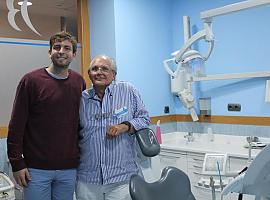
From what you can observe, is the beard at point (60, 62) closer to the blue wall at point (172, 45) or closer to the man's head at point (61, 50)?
the man's head at point (61, 50)

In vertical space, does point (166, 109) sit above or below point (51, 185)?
above

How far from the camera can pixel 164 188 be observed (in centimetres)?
162

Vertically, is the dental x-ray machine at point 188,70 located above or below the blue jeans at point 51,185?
above

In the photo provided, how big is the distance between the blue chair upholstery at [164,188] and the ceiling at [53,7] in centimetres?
229

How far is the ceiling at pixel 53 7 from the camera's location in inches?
130

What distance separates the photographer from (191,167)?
3.20m

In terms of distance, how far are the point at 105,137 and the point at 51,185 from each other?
44cm

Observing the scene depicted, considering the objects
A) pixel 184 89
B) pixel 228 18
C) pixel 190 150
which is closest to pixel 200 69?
pixel 184 89

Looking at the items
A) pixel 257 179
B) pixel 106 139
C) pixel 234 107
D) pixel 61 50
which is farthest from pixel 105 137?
pixel 234 107

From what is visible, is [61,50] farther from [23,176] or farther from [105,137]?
[23,176]

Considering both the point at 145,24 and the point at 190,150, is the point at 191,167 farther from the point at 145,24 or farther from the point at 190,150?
the point at 145,24

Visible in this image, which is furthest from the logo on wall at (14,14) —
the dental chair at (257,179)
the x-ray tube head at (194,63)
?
the dental chair at (257,179)

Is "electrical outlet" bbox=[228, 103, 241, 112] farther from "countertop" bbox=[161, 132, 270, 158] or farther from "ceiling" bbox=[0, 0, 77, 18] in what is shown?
"ceiling" bbox=[0, 0, 77, 18]

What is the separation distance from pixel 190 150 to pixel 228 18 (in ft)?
4.50
